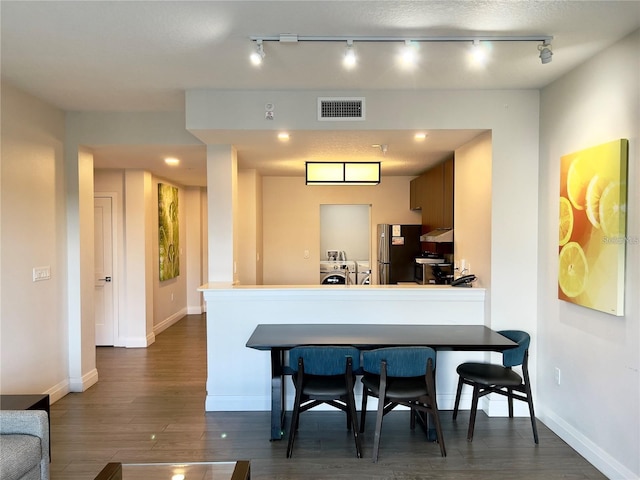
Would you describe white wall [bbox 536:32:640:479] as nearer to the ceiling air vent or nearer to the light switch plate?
the ceiling air vent

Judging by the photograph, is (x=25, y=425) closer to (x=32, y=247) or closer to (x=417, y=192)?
(x=32, y=247)

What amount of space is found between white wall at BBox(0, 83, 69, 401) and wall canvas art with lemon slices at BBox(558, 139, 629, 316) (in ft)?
13.6

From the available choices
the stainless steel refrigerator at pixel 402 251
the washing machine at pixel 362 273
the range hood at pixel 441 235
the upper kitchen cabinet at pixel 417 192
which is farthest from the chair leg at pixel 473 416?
the washing machine at pixel 362 273

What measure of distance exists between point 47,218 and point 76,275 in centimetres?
63

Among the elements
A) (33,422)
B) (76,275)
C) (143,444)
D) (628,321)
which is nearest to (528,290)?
(628,321)

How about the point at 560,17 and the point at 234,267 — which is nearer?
the point at 560,17

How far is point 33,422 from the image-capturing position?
213 cm

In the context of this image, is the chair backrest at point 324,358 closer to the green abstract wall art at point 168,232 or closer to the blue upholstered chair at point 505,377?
the blue upholstered chair at point 505,377

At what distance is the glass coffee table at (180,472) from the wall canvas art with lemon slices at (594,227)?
2.32 meters

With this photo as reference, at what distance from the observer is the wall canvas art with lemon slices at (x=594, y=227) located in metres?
2.31

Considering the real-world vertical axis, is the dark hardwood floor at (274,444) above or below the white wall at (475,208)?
below

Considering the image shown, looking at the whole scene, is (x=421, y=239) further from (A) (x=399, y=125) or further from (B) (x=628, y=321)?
(B) (x=628, y=321)

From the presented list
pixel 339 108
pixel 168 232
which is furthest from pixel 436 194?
pixel 168 232

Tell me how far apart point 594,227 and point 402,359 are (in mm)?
1483
